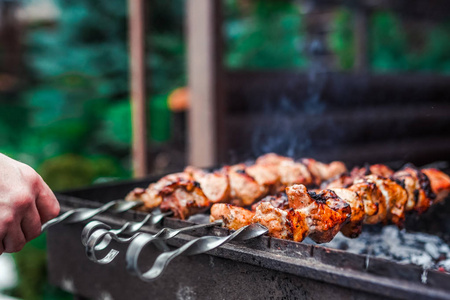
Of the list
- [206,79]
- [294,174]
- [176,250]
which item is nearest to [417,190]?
[294,174]

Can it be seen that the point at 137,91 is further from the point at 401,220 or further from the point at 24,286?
the point at 401,220

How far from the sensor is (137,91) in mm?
4816

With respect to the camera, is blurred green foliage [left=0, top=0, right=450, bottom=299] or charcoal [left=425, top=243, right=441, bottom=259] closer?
charcoal [left=425, top=243, right=441, bottom=259]

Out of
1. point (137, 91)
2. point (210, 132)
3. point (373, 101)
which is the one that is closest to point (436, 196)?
point (210, 132)

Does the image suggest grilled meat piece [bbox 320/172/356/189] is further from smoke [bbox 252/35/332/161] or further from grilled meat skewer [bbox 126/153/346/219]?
smoke [bbox 252/35/332/161]

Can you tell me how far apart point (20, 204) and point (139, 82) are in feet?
11.7

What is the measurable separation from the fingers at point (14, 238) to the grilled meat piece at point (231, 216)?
1.97 ft

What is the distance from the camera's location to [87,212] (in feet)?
5.49

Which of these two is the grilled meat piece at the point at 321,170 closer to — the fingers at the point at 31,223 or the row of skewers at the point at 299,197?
the row of skewers at the point at 299,197

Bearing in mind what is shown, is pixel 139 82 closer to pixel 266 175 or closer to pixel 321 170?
pixel 321 170

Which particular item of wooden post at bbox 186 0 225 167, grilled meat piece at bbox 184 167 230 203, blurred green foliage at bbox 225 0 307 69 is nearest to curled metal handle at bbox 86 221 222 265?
grilled meat piece at bbox 184 167 230 203

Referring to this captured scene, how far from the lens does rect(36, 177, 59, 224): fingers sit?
1.46 meters

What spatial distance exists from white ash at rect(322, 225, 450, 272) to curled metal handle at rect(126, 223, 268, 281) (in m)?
0.86

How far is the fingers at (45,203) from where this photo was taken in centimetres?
146
